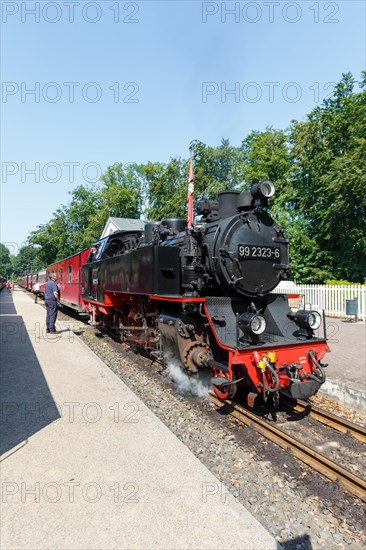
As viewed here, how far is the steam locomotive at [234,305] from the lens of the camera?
14.9 ft

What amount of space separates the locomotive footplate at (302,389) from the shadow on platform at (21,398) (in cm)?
299

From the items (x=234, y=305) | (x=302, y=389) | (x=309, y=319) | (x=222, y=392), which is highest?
(x=234, y=305)

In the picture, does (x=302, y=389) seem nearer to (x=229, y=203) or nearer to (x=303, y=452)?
(x=303, y=452)

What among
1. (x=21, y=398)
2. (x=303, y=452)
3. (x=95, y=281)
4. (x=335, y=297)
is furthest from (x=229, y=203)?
(x=335, y=297)

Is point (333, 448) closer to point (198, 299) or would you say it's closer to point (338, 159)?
point (198, 299)

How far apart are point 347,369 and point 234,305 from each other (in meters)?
2.78

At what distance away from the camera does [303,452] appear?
3.74 m

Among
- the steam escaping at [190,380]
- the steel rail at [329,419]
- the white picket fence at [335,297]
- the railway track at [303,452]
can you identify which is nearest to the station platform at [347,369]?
the steel rail at [329,419]

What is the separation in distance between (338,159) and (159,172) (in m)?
21.9

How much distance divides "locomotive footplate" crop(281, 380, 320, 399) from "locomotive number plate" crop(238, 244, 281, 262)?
186cm

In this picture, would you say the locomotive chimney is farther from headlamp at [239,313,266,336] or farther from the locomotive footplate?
the locomotive footplate

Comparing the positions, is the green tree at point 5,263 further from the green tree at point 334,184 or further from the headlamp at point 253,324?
the headlamp at point 253,324

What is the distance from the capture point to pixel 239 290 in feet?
17.0

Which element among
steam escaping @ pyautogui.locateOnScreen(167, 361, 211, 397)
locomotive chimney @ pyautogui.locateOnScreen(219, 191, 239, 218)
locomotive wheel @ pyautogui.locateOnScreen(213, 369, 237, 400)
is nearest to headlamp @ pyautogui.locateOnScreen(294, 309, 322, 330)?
locomotive wheel @ pyautogui.locateOnScreen(213, 369, 237, 400)
